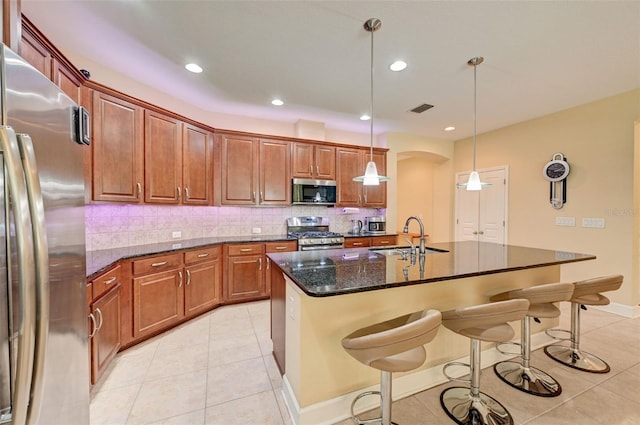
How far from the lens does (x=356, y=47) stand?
232cm

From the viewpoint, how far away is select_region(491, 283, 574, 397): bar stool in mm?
1771

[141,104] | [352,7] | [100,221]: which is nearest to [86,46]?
[141,104]

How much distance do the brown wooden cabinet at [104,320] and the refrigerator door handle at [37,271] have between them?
135 cm

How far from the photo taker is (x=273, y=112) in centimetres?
397

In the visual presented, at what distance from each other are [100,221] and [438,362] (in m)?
3.48

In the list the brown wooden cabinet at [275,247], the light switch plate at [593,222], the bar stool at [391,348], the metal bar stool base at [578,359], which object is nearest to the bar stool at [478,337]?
the bar stool at [391,348]

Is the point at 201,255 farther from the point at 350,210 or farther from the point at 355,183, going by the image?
the point at 355,183

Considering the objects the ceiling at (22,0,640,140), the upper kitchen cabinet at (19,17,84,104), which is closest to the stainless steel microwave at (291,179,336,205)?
the ceiling at (22,0,640,140)

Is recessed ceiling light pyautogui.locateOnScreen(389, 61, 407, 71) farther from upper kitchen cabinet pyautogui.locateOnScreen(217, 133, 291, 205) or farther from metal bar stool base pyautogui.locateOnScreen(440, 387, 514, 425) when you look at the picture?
metal bar stool base pyautogui.locateOnScreen(440, 387, 514, 425)

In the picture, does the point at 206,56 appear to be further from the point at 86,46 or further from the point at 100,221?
the point at 100,221

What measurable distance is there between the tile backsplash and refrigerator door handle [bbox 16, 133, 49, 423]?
7.94 feet

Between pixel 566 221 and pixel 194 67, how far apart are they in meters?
5.36

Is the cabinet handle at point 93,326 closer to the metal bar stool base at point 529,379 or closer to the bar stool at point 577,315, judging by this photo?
the metal bar stool base at point 529,379

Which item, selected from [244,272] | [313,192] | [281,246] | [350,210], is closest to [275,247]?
[281,246]
